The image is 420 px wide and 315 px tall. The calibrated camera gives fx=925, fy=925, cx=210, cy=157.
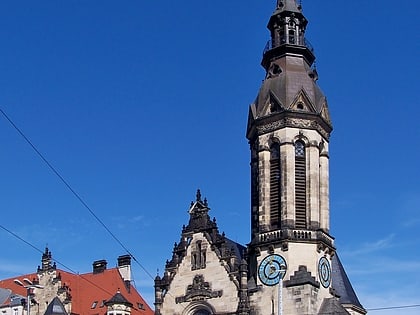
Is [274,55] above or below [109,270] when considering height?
above

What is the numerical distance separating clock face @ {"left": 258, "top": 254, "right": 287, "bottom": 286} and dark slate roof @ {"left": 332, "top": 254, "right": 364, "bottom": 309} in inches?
274

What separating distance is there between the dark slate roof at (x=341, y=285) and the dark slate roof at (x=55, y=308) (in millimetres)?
19996

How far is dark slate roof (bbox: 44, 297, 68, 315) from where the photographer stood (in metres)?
66.9

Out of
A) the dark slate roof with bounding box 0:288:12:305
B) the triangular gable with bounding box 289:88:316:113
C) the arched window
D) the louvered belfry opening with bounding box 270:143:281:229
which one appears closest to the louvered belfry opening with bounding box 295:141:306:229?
the louvered belfry opening with bounding box 270:143:281:229

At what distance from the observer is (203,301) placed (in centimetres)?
5784

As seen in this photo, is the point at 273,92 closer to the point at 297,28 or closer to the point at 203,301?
the point at 297,28

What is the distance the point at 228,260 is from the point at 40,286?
732 inches

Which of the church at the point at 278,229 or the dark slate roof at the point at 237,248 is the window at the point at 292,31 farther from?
the dark slate roof at the point at 237,248

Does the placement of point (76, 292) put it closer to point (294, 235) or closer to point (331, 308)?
point (294, 235)

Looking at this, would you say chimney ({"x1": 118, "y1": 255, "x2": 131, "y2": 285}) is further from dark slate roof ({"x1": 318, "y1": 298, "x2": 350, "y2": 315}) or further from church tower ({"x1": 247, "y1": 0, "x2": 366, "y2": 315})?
dark slate roof ({"x1": 318, "y1": 298, "x2": 350, "y2": 315})

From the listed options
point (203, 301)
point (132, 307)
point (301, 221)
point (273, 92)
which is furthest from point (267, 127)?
point (132, 307)

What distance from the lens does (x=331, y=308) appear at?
180 ft

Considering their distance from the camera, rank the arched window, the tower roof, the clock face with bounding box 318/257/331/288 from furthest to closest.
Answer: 1. the tower roof
2. the arched window
3. the clock face with bounding box 318/257/331/288

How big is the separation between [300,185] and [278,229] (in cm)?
315
